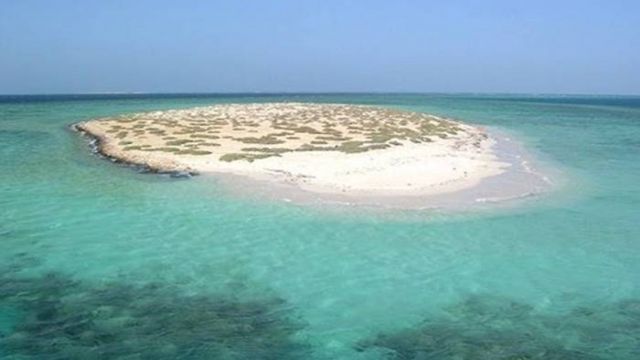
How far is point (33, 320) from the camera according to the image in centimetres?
1309

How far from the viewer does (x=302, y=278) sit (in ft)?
54.1

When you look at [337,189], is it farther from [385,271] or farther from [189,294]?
[189,294]

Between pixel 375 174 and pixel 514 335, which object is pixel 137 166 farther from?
pixel 514 335

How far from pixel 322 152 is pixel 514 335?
26506 millimetres

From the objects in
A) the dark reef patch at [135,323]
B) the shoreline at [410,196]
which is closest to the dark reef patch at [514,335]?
the dark reef patch at [135,323]


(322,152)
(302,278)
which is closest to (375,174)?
(322,152)

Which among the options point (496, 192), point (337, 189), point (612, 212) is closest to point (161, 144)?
point (337, 189)

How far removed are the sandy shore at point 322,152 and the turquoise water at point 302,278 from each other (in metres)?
4.89

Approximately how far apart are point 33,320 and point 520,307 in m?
10.9

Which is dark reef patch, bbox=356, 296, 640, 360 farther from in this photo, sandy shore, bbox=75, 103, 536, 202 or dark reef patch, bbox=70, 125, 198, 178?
dark reef patch, bbox=70, 125, 198, 178

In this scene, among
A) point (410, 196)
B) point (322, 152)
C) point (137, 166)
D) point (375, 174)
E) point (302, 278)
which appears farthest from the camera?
point (322, 152)

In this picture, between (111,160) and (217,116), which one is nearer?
(111,160)

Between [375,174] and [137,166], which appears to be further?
[137,166]

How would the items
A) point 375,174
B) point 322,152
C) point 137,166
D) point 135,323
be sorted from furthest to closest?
point 322,152, point 137,166, point 375,174, point 135,323
